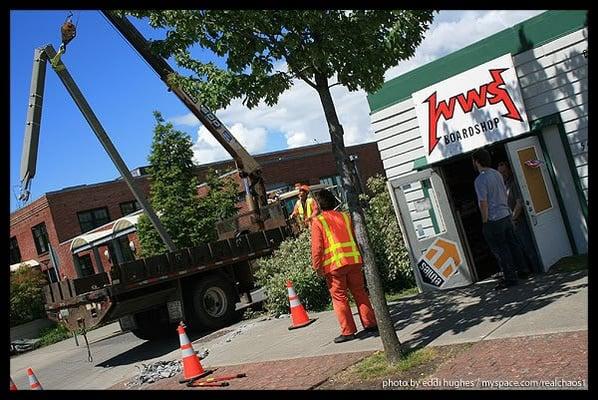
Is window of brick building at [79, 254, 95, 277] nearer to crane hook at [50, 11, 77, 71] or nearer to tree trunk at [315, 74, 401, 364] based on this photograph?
crane hook at [50, 11, 77, 71]

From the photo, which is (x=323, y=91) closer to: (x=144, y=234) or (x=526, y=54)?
(x=526, y=54)

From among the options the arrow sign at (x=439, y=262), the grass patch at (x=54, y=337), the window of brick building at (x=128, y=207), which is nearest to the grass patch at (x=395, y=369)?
the arrow sign at (x=439, y=262)

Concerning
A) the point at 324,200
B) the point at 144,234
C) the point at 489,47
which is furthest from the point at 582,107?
the point at 144,234

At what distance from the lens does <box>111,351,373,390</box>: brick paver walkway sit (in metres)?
6.23

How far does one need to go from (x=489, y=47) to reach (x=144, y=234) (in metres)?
16.9

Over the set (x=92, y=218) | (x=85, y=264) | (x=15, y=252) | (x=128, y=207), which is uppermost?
(x=128, y=207)

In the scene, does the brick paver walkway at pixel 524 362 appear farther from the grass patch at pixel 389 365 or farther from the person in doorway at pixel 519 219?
the person in doorway at pixel 519 219

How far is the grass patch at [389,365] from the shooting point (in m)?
5.77

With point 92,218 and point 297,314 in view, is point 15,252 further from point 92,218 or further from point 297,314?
point 297,314

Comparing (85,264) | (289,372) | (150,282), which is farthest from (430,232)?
Result: (85,264)

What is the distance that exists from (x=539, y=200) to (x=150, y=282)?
6.69 metres

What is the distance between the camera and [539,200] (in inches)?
350

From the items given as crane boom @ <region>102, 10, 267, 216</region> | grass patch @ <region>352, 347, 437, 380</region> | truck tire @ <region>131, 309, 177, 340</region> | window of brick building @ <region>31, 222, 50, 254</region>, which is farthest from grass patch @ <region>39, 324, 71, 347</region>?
grass patch @ <region>352, 347, 437, 380</region>

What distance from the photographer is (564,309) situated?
6273 millimetres
